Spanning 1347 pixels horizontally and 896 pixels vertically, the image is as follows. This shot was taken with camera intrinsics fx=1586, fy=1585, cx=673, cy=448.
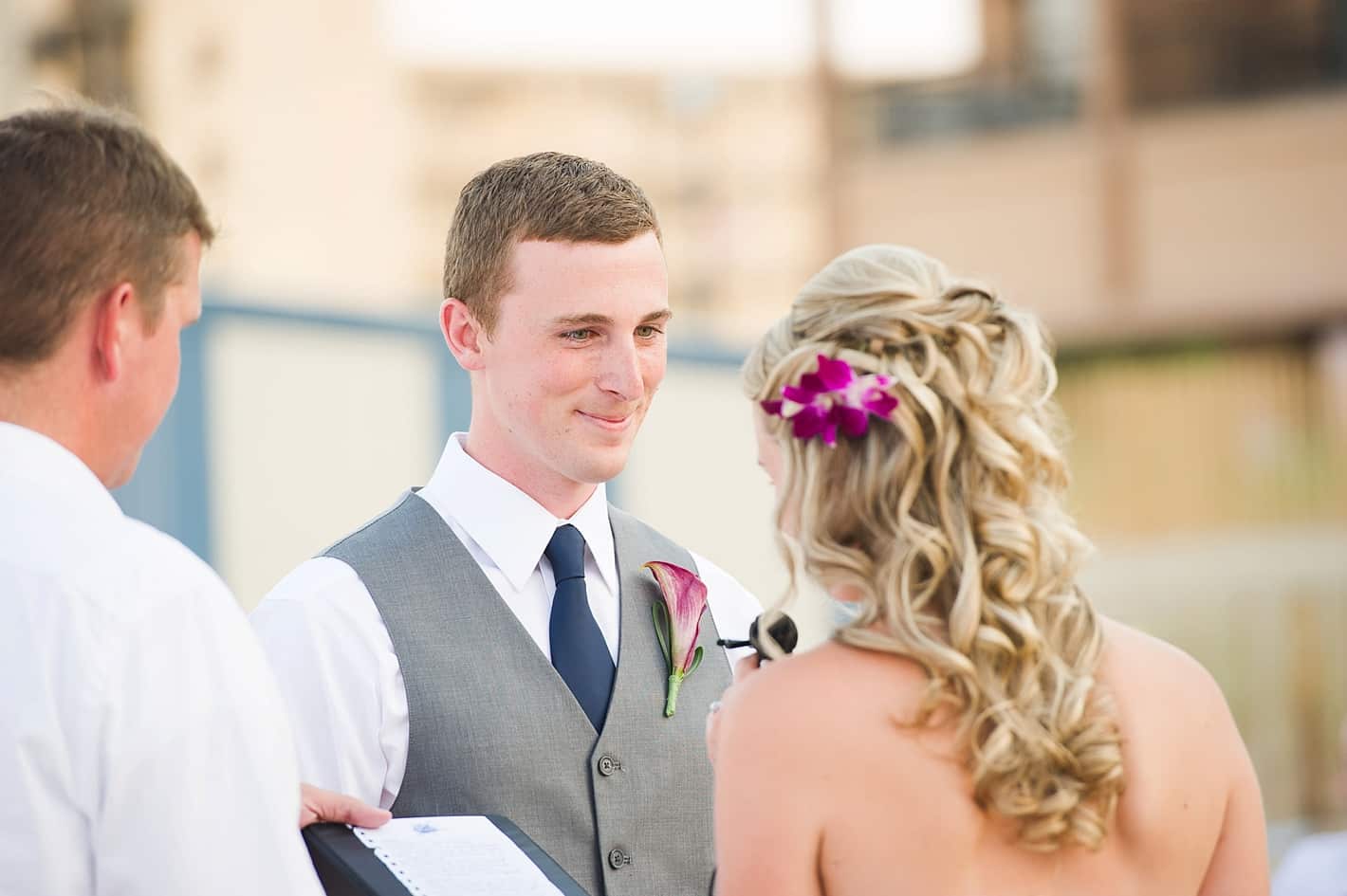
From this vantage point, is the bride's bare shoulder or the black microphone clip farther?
the black microphone clip

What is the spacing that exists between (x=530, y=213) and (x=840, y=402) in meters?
0.78

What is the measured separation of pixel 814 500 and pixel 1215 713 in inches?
19.4

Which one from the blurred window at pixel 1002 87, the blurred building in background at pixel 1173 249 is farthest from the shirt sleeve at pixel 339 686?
the blurred window at pixel 1002 87

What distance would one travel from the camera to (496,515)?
7.45 feet

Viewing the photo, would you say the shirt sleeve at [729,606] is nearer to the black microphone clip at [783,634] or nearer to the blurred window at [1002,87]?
the black microphone clip at [783,634]

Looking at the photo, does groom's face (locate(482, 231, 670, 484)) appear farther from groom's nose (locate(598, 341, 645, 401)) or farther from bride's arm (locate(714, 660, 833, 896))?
bride's arm (locate(714, 660, 833, 896))

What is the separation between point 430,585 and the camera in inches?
86.0

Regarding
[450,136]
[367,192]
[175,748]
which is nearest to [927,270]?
[175,748]

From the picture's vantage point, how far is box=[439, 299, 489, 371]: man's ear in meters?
2.36

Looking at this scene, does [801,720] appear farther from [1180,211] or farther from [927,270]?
[1180,211]

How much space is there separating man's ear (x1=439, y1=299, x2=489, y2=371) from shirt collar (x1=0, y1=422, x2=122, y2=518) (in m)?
0.94

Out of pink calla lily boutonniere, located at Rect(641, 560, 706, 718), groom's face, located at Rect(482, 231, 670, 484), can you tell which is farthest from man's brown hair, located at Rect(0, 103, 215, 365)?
pink calla lily boutonniere, located at Rect(641, 560, 706, 718)

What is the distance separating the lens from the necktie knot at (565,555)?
2.27 metres

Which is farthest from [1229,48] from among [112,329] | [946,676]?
[112,329]
